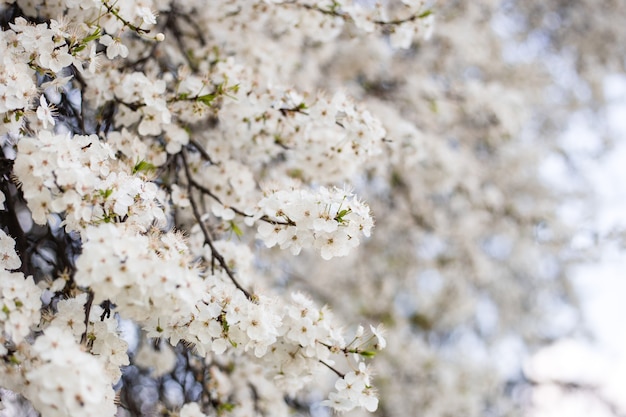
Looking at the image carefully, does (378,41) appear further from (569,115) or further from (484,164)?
(569,115)

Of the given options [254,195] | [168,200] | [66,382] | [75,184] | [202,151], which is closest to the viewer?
[66,382]

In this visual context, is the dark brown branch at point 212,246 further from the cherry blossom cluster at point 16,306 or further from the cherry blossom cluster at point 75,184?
the cherry blossom cluster at point 16,306

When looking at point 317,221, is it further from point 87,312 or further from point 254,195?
point 254,195

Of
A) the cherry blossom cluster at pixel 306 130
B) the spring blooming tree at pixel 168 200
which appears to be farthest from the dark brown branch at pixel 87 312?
the cherry blossom cluster at pixel 306 130

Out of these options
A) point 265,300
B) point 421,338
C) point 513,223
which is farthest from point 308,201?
point 421,338

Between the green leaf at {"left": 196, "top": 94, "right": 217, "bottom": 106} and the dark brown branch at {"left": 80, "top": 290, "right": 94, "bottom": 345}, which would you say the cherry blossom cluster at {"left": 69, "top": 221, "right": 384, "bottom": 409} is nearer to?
the dark brown branch at {"left": 80, "top": 290, "right": 94, "bottom": 345}

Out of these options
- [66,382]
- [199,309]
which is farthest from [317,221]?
[66,382]

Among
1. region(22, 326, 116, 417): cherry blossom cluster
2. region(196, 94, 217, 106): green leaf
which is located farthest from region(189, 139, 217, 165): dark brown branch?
region(22, 326, 116, 417): cherry blossom cluster
